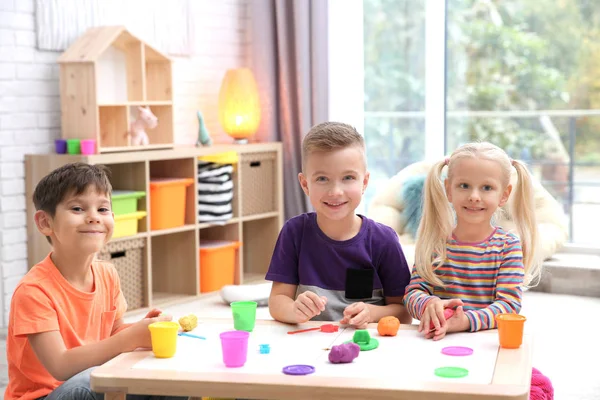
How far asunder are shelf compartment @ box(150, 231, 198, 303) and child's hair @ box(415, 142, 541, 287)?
8.23 feet

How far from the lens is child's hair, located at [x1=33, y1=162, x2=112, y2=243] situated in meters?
1.89

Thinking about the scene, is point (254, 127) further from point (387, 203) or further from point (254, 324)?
point (254, 324)

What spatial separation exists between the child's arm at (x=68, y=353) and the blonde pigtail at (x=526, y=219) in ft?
2.71

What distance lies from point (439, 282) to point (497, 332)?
19 cm

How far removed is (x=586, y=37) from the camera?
612cm

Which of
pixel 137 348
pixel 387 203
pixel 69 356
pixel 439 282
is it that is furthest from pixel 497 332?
pixel 387 203

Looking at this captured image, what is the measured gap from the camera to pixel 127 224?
397 centimetres

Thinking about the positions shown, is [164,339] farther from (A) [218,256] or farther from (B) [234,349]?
(A) [218,256]

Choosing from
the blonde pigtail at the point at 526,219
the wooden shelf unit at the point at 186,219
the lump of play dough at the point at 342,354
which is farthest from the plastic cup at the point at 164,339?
the wooden shelf unit at the point at 186,219

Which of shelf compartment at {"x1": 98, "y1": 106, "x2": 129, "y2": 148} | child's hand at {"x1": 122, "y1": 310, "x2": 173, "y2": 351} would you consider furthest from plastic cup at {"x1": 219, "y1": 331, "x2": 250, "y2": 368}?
shelf compartment at {"x1": 98, "y1": 106, "x2": 129, "y2": 148}

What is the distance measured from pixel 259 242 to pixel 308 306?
10.5 feet

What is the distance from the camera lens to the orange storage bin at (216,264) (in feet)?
14.7

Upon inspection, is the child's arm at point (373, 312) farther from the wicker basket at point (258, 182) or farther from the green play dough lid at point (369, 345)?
the wicker basket at point (258, 182)

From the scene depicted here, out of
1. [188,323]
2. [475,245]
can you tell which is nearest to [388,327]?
[475,245]
